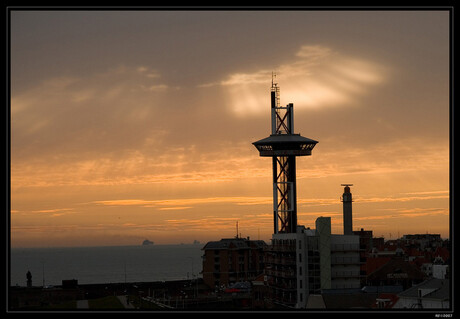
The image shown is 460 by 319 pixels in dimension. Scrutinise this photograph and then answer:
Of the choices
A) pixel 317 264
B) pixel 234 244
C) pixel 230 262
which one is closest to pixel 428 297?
pixel 317 264

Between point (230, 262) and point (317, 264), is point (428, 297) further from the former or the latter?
point (230, 262)

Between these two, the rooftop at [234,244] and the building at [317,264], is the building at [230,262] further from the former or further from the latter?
the building at [317,264]

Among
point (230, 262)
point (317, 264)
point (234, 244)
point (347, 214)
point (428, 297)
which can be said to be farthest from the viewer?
point (234, 244)

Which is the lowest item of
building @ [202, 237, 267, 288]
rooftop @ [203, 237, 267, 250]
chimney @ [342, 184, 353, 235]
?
building @ [202, 237, 267, 288]

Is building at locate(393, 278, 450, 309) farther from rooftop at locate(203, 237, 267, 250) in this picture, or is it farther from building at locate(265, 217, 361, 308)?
rooftop at locate(203, 237, 267, 250)

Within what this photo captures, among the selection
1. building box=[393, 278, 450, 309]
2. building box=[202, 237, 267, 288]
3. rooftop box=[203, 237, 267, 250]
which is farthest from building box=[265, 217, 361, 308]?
rooftop box=[203, 237, 267, 250]

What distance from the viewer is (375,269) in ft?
398

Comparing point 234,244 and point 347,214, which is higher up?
point 347,214

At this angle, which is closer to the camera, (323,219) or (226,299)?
(323,219)

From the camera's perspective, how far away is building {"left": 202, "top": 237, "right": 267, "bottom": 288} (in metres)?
155

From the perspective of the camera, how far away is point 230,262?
155750mm
